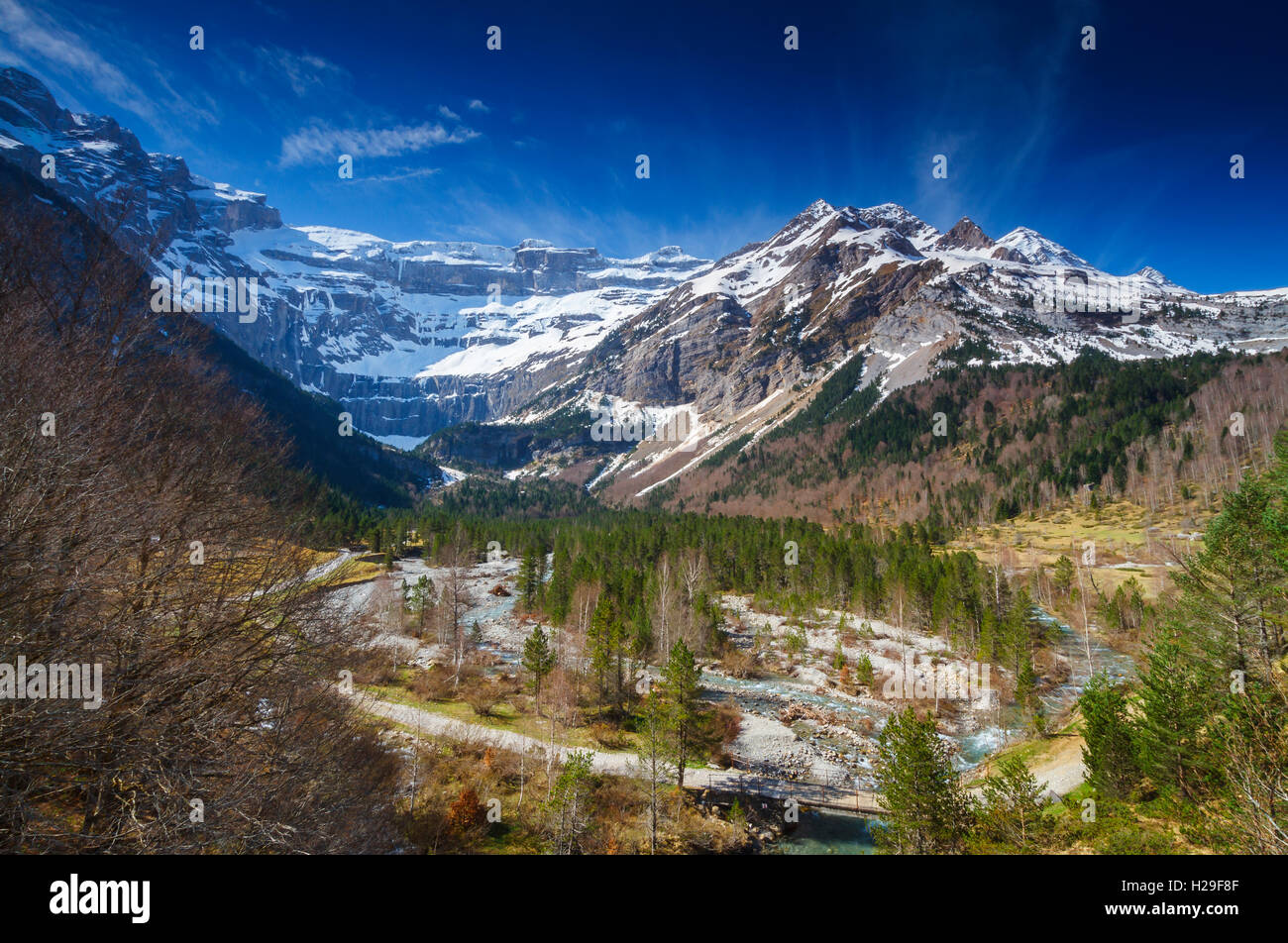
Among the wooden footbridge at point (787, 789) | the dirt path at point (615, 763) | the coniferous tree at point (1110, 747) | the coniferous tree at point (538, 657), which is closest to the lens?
the coniferous tree at point (1110, 747)

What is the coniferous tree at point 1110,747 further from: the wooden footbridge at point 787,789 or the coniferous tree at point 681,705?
the coniferous tree at point 681,705

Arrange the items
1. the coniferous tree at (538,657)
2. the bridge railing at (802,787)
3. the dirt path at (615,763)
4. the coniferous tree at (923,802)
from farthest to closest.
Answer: the coniferous tree at (538,657)
the dirt path at (615,763)
the bridge railing at (802,787)
the coniferous tree at (923,802)

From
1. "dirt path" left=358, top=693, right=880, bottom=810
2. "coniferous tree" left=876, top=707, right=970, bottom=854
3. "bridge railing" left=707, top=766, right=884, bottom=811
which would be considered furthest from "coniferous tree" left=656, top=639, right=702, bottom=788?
"coniferous tree" left=876, top=707, right=970, bottom=854

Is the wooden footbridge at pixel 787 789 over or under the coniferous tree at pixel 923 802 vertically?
under

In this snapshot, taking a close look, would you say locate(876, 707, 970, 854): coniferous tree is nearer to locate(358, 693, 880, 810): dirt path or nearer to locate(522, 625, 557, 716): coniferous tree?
locate(358, 693, 880, 810): dirt path

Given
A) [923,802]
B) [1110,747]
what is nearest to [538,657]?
[923,802]

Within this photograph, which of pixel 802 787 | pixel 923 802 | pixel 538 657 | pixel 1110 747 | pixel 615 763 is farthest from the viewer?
pixel 538 657

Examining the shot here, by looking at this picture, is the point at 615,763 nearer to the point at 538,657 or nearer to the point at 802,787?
the point at 538,657

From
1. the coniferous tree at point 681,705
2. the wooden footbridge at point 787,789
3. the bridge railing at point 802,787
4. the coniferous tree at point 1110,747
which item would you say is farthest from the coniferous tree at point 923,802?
the coniferous tree at point 681,705

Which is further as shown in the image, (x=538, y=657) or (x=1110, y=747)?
(x=538, y=657)

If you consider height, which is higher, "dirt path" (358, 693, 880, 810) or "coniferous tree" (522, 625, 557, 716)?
"coniferous tree" (522, 625, 557, 716)

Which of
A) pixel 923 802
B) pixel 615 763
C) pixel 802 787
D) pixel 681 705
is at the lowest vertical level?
pixel 802 787
